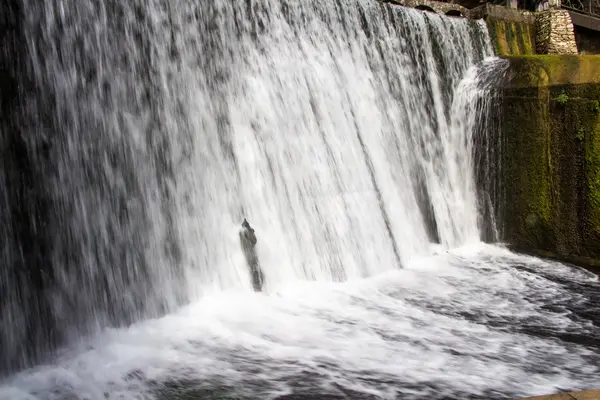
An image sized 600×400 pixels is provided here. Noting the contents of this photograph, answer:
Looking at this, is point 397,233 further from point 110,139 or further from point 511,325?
point 110,139

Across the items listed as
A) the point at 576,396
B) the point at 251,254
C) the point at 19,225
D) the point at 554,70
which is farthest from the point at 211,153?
the point at 554,70

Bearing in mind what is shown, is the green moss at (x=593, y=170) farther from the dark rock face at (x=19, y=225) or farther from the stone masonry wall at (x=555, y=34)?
the dark rock face at (x=19, y=225)

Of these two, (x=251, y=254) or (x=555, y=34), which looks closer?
(x=251, y=254)

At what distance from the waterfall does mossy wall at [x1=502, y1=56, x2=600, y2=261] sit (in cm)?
63

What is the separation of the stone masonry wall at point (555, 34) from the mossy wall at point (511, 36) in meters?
0.17

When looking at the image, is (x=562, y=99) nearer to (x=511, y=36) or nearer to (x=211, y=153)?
(x=511, y=36)

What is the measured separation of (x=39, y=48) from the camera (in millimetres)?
4211

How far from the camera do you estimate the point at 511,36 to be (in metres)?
10.3

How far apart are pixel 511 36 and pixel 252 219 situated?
7.15m

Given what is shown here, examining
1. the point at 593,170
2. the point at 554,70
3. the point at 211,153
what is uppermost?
the point at 554,70

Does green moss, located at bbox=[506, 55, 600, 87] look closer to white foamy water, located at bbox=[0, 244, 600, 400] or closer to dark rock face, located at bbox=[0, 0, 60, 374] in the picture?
white foamy water, located at bbox=[0, 244, 600, 400]

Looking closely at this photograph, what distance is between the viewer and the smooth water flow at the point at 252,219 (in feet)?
12.1

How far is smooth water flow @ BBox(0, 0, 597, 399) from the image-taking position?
368 cm

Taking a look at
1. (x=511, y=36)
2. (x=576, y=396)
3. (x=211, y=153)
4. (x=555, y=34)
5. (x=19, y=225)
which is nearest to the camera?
(x=576, y=396)
